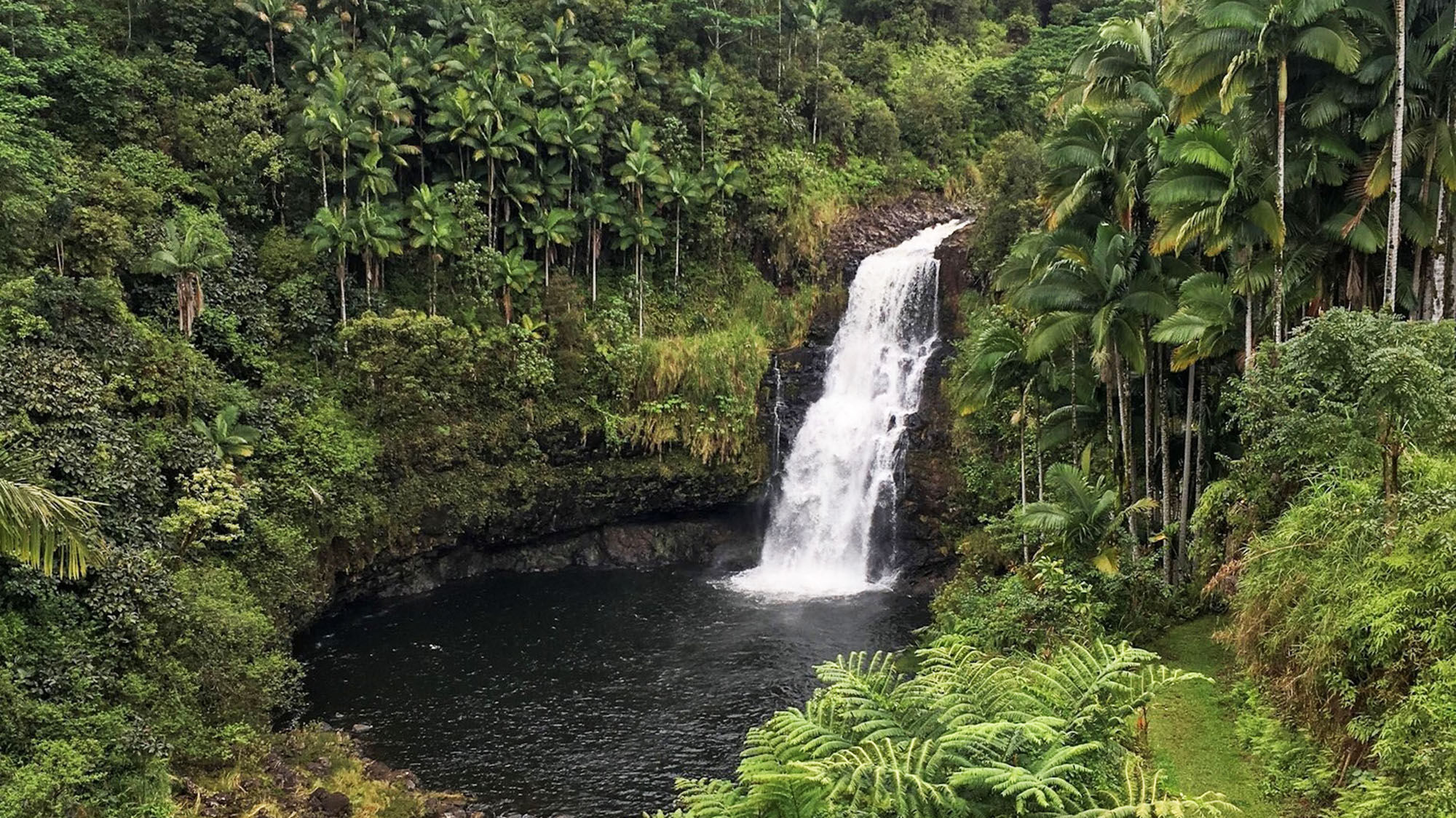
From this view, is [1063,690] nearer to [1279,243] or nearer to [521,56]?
[1279,243]

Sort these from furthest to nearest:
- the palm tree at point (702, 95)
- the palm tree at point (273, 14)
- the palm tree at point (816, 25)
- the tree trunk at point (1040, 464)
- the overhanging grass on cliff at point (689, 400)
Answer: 1. the palm tree at point (816, 25)
2. the palm tree at point (702, 95)
3. the overhanging grass on cliff at point (689, 400)
4. the palm tree at point (273, 14)
5. the tree trunk at point (1040, 464)

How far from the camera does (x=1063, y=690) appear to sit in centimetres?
645

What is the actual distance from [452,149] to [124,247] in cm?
1157

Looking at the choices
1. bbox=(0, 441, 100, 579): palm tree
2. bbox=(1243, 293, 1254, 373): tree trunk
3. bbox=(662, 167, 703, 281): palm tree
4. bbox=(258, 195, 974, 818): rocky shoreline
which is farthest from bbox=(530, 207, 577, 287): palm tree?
bbox=(1243, 293, 1254, 373): tree trunk

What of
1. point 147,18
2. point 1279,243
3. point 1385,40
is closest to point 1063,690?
point 1279,243

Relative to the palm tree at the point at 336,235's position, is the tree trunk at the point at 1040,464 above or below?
below

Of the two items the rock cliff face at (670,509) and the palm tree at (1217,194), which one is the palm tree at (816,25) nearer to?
the rock cliff face at (670,509)

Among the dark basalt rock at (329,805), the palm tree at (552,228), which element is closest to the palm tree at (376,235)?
the palm tree at (552,228)

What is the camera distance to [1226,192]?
551 inches

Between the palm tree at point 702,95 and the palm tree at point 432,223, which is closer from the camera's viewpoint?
the palm tree at point 432,223

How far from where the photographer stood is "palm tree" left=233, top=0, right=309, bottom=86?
28625 millimetres

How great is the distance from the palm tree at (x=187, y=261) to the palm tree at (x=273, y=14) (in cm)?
852

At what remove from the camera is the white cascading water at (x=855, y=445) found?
96.8ft

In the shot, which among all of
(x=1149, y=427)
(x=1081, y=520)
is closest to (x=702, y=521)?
(x=1149, y=427)
